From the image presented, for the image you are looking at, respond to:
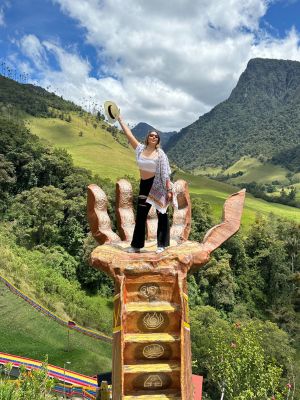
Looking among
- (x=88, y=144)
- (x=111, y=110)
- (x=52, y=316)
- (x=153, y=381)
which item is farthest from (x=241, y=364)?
(x=88, y=144)

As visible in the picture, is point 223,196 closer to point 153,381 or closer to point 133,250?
A: point 133,250

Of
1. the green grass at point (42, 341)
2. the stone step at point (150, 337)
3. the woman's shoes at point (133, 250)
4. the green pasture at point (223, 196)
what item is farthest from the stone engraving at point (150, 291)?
the green pasture at point (223, 196)

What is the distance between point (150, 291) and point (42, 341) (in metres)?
17.3

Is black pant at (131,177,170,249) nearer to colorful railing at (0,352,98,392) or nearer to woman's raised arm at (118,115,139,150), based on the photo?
woman's raised arm at (118,115,139,150)

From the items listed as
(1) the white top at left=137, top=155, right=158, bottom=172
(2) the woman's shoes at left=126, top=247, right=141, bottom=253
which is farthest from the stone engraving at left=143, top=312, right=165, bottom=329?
(1) the white top at left=137, top=155, right=158, bottom=172

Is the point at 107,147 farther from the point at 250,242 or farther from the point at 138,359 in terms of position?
the point at 138,359

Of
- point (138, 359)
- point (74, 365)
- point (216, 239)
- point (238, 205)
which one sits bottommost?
point (74, 365)

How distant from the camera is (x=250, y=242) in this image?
45125 millimetres

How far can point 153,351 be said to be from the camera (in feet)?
21.5

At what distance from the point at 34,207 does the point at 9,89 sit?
338 ft

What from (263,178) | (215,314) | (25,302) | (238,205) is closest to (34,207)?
(25,302)

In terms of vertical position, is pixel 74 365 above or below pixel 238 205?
below

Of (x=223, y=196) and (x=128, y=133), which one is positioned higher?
(x=128, y=133)

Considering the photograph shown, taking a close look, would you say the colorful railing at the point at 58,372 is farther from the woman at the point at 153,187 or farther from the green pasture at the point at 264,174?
the green pasture at the point at 264,174
